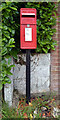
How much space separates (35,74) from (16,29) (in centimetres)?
126

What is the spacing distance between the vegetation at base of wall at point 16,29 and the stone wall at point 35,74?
0.24m

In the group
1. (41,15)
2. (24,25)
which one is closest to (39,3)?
(41,15)

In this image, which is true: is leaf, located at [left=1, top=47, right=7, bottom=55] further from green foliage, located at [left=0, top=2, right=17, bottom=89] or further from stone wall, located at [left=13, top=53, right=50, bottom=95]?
stone wall, located at [left=13, top=53, right=50, bottom=95]

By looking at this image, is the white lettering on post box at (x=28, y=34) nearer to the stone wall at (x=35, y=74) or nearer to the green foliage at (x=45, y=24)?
the green foliage at (x=45, y=24)

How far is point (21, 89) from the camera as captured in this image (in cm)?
402

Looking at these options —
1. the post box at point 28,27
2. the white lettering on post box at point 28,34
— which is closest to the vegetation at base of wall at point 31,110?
the post box at point 28,27

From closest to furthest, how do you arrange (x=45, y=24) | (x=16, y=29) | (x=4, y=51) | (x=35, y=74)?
(x=4, y=51), (x=16, y=29), (x=45, y=24), (x=35, y=74)

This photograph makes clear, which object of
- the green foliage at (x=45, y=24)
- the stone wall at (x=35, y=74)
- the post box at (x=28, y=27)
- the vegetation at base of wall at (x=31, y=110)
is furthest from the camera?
the stone wall at (x=35, y=74)

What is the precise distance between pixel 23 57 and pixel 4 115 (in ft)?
5.03

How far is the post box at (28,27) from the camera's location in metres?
3.12

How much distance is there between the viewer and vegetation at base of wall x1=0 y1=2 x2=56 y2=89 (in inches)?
131

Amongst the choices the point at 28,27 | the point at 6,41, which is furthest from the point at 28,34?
the point at 6,41

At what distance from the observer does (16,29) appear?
3.77 m

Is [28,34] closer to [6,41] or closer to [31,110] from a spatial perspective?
[6,41]
